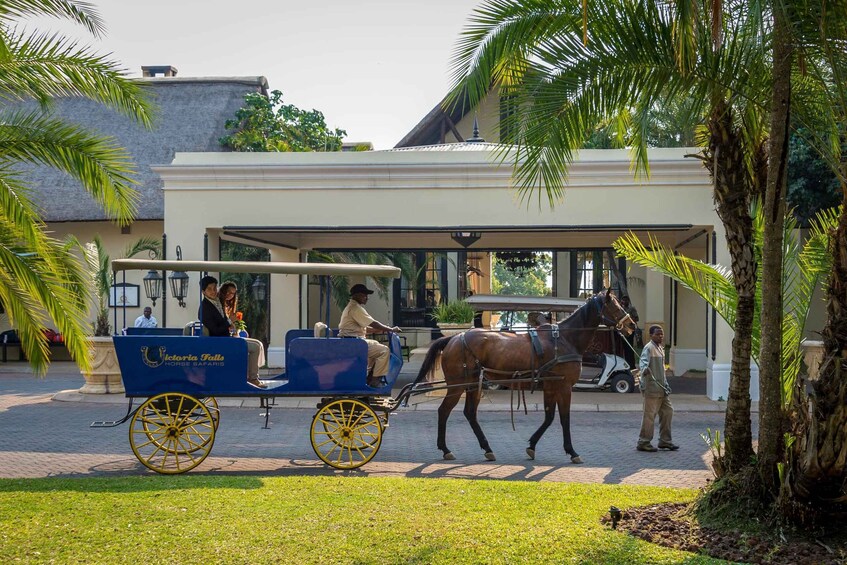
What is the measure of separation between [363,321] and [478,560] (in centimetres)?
533

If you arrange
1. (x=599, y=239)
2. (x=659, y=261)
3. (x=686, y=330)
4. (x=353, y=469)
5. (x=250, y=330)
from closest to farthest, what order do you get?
1. (x=659, y=261)
2. (x=353, y=469)
3. (x=599, y=239)
4. (x=686, y=330)
5. (x=250, y=330)

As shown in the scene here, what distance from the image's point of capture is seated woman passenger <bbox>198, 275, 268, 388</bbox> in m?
11.0

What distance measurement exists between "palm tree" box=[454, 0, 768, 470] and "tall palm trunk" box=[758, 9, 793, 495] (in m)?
0.30

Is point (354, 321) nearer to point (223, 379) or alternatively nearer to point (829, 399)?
point (223, 379)

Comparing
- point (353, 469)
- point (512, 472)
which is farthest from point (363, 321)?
point (512, 472)

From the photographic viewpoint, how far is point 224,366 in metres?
10.7

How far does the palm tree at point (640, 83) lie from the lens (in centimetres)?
750

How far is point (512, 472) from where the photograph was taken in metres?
10.8

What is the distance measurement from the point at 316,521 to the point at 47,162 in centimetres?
460

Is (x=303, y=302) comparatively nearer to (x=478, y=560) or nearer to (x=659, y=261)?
(x=659, y=261)

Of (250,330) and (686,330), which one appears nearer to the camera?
(686,330)

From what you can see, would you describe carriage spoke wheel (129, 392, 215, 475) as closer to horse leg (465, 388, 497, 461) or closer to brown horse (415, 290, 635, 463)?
brown horse (415, 290, 635, 463)

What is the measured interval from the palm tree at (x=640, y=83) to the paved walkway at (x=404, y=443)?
3332 mm

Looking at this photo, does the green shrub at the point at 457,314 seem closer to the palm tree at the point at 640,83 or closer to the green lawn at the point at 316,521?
the green lawn at the point at 316,521
